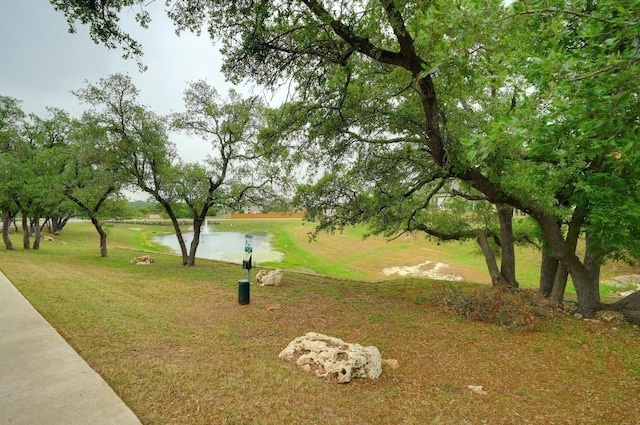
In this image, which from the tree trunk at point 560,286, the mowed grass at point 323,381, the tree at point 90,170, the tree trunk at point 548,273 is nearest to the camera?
the mowed grass at point 323,381

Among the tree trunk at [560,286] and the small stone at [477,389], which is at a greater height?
the tree trunk at [560,286]

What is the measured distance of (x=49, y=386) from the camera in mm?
3766

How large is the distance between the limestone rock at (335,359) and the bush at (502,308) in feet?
13.3

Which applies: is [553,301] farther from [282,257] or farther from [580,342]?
[282,257]

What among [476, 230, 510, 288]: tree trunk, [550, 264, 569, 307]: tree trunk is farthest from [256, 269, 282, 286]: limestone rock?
[550, 264, 569, 307]: tree trunk

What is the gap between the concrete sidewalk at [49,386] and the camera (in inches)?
128

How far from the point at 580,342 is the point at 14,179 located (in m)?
24.4

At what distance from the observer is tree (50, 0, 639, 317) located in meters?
3.16

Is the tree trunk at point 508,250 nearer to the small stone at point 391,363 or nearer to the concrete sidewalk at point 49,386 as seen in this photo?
the small stone at point 391,363

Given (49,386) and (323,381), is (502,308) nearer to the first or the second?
(323,381)

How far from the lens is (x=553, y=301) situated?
9250 millimetres

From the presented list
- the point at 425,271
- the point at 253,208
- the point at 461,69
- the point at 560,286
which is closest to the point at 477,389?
the point at 461,69

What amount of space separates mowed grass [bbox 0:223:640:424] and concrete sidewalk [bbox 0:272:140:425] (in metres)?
0.18

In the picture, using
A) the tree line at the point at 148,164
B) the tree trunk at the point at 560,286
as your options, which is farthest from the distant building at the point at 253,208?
the tree trunk at the point at 560,286
